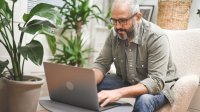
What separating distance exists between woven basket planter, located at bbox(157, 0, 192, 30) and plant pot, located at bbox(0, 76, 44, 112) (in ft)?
4.86

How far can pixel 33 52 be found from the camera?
1699 mm

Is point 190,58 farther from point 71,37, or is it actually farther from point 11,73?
point 71,37

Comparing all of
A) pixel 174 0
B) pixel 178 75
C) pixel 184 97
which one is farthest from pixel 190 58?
pixel 174 0

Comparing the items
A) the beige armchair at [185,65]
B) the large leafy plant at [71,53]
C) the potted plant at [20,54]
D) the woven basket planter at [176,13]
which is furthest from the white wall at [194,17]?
the potted plant at [20,54]

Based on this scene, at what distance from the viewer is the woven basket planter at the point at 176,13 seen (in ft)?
8.54

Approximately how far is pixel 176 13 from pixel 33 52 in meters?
1.58

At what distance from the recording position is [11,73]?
1894 millimetres

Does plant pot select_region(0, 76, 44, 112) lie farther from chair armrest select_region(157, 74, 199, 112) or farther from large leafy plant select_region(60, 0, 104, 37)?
large leafy plant select_region(60, 0, 104, 37)

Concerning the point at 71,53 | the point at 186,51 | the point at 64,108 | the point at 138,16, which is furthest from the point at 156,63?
the point at 71,53

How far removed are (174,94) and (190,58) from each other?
366mm

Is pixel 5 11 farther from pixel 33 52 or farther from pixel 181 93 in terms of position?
pixel 181 93

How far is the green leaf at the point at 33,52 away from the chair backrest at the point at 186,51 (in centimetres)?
94

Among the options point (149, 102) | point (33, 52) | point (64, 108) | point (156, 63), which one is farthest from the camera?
point (33, 52)

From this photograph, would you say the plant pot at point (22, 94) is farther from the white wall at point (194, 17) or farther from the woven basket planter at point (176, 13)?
the white wall at point (194, 17)
